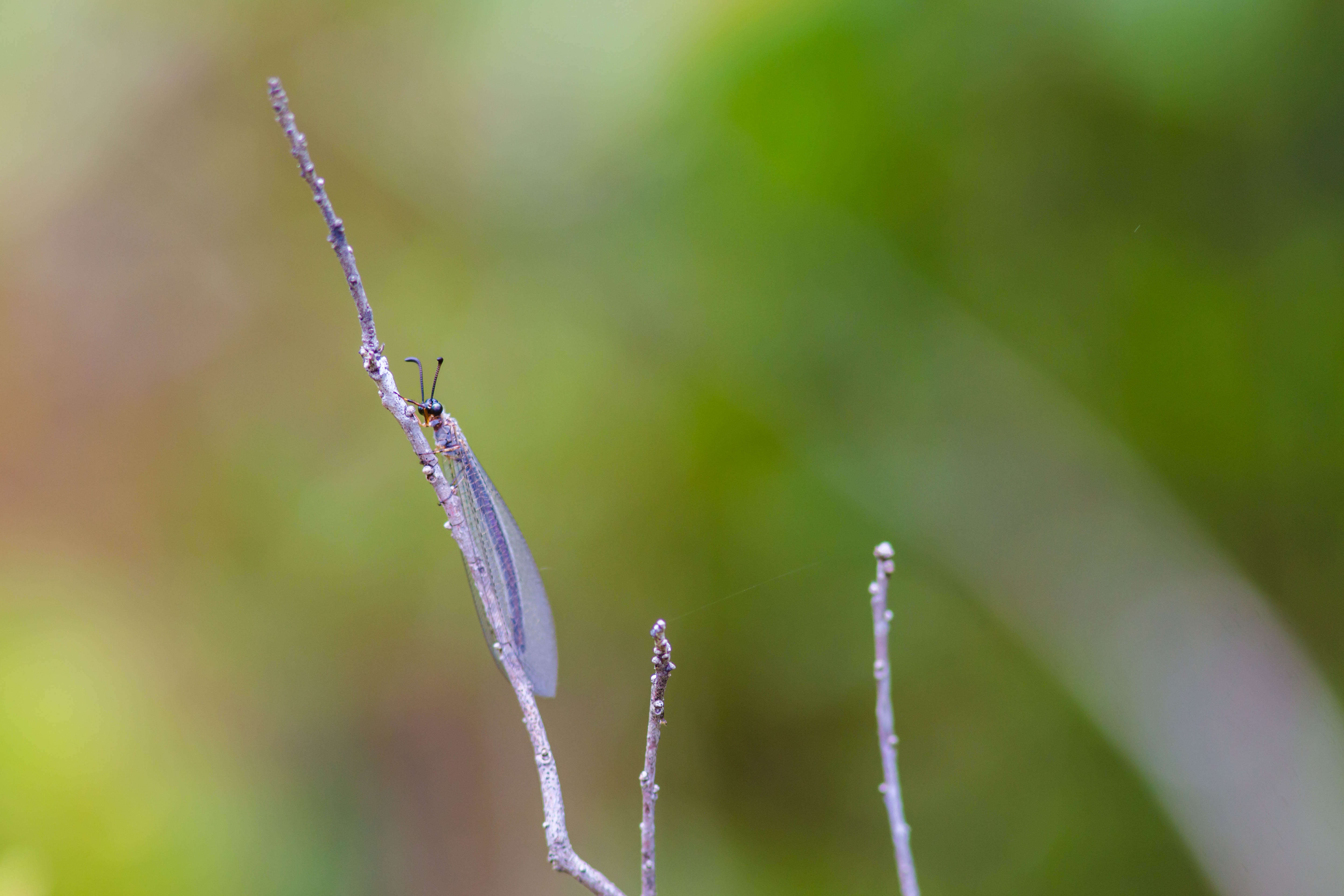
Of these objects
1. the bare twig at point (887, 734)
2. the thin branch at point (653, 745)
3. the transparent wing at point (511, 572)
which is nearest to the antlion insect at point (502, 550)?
the transparent wing at point (511, 572)

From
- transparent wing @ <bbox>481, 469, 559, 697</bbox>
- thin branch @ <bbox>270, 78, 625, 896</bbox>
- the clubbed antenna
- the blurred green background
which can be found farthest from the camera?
the blurred green background

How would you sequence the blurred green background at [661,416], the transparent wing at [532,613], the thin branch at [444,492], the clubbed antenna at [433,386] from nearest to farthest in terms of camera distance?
the thin branch at [444,492] < the transparent wing at [532,613] < the clubbed antenna at [433,386] < the blurred green background at [661,416]

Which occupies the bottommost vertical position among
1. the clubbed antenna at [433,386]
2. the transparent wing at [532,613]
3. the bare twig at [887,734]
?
the bare twig at [887,734]

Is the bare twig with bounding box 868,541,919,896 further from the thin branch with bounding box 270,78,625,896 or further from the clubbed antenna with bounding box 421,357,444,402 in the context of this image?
the clubbed antenna with bounding box 421,357,444,402

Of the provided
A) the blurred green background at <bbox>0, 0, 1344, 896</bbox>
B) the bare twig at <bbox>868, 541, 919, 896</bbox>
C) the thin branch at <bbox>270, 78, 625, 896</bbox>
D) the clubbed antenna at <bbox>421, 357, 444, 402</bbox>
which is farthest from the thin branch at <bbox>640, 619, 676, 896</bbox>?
the blurred green background at <bbox>0, 0, 1344, 896</bbox>

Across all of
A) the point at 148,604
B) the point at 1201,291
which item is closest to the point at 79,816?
the point at 148,604

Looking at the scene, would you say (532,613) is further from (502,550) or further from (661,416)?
(661,416)

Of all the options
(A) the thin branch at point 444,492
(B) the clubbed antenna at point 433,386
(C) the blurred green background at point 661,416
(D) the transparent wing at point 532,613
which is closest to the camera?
(A) the thin branch at point 444,492

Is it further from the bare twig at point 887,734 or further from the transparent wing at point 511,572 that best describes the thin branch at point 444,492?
the transparent wing at point 511,572

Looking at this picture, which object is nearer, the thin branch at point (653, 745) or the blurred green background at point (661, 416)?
the thin branch at point (653, 745)
